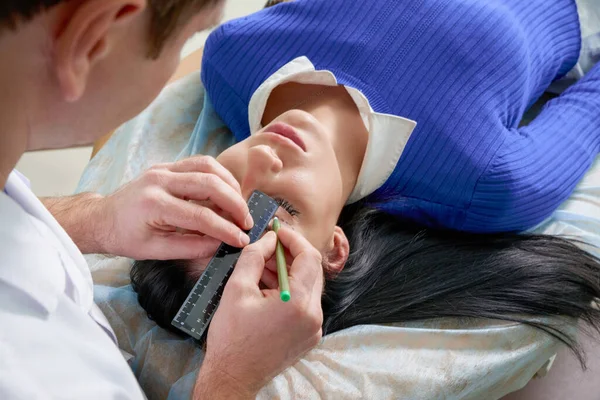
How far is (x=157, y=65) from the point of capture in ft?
1.92

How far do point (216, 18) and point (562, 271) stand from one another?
105 centimetres

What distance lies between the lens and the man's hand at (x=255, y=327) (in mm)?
834

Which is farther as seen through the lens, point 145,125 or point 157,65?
point 145,125

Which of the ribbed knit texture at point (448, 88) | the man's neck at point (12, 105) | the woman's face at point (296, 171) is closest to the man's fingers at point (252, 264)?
the woman's face at point (296, 171)

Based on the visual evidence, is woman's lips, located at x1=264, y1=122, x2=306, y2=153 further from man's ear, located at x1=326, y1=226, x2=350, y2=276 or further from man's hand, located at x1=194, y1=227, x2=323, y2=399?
man's hand, located at x1=194, y1=227, x2=323, y2=399

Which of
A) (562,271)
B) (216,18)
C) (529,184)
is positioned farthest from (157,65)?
(562,271)

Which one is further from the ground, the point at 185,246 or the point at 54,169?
the point at 185,246

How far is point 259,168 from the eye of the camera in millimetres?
1121

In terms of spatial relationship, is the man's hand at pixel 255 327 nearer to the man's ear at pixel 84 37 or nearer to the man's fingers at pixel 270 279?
the man's fingers at pixel 270 279

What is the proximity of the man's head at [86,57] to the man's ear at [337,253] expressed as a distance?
28.6 inches

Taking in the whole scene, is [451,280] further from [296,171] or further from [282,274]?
[282,274]

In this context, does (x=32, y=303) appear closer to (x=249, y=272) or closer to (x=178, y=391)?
(x=249, y=272)

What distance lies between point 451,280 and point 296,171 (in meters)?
0.46

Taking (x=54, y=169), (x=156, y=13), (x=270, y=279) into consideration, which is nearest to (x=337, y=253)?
(x=270, y=279)
